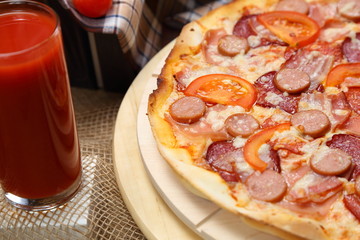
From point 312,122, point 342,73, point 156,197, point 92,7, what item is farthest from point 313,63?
point 92,7

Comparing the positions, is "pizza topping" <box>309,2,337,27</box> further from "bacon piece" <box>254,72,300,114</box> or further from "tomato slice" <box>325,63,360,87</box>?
"bacon piece" <box>254,72,300,114</box>

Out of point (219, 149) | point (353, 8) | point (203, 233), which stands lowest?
point (203, 233)

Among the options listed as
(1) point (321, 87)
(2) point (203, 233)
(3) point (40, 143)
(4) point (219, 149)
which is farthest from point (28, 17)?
(1) point (321, 87)

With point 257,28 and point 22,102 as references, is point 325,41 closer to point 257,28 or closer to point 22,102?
point 257,28

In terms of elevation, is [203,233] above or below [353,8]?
below

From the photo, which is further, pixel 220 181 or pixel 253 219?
pixel 220 181

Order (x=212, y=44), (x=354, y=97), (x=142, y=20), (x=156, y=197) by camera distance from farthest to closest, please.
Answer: (x=142, y=20), (x=212, y=44), (x=354, y=97), (x=156, y=197)

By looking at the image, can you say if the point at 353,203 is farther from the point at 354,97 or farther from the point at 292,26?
the point at 292,26

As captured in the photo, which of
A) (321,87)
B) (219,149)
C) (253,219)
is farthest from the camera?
(321,87)
